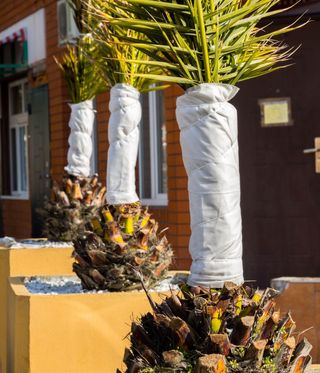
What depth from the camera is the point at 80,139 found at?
10.1m

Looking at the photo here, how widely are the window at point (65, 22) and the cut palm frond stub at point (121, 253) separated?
7.78 metres

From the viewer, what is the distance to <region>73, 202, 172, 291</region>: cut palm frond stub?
21.6 feet

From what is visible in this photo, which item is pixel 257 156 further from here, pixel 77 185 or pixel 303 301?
pixel 303 301

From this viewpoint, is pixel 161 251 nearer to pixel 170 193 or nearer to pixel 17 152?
pixel 170 193

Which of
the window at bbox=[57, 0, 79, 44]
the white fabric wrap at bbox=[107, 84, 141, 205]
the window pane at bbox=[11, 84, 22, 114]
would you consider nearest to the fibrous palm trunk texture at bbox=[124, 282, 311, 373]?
the white fabric wrap at bbox=[107, 84, 141, 205]

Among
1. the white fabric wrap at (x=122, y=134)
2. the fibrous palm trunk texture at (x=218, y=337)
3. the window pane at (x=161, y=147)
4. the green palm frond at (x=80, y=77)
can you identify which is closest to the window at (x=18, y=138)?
the window pane at (x=161, y=147)

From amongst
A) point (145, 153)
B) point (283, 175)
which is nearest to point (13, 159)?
point (145, 153)

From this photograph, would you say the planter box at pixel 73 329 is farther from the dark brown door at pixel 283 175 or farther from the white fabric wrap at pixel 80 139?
the white fabric wrap at pixel 80 139

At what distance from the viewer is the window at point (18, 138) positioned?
18516mm

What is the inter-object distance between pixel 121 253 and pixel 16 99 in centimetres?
1296

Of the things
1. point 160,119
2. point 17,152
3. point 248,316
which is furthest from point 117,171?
point 17,152

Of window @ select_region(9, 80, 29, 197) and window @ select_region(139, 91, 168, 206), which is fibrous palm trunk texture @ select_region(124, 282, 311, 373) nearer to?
window @ select_region(139, 91, 168, 206)

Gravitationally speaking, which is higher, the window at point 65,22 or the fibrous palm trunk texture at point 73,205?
the window at point 65,22

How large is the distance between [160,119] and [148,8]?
7.75m
